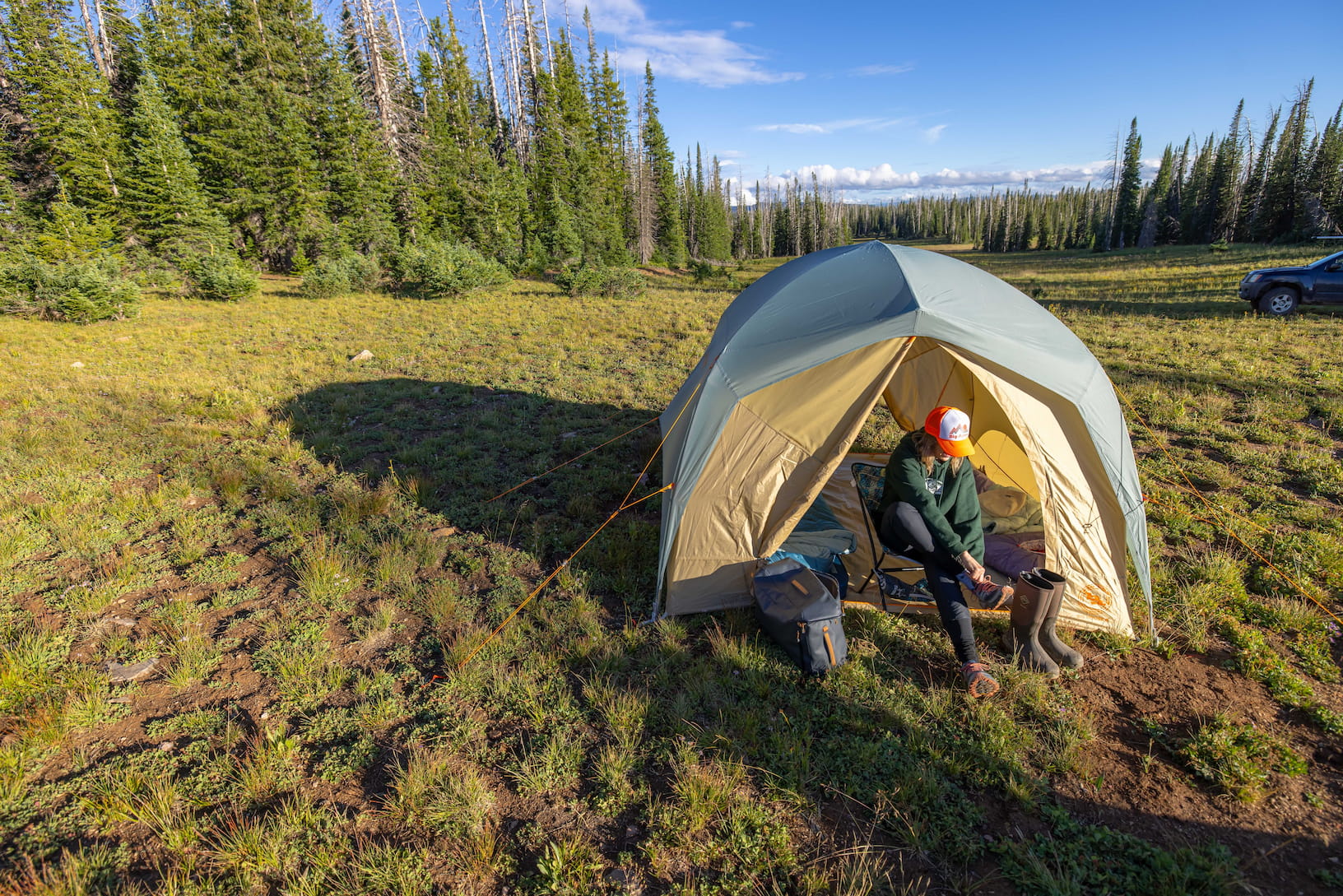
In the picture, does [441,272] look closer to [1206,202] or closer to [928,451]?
[928,451]

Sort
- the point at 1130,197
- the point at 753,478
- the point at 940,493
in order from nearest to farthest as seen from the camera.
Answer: the point at 940,493
the point at 753,478
the point at 1130,197

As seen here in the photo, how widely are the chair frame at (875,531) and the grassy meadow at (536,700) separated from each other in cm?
46

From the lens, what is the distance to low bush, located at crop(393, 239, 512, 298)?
20.0 m

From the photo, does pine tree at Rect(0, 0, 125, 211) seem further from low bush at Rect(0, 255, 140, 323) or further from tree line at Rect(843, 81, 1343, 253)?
tree line at Rect(843, 81, 1343, 253)

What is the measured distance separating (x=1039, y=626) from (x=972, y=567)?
2.02 feet

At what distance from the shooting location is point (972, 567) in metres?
3.92

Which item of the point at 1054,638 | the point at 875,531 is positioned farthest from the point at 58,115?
the point at 1054,638

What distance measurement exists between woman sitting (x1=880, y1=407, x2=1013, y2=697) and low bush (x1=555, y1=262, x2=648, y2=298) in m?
18.8

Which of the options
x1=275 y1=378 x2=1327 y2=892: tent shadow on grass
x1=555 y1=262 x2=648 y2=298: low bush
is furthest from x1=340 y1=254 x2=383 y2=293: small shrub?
x1=275 y1=378 x2=1327 y2=892: tent shadow on grass

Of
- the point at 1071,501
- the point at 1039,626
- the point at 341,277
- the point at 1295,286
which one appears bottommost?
the point at 1039,626

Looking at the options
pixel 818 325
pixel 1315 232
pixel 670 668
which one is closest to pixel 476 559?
pixel 670 668

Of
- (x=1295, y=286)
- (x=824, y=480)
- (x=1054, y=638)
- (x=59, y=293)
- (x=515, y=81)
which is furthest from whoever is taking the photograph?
(x=515, y=81)

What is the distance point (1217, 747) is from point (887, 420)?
569 cm

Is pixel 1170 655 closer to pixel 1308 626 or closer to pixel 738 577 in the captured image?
pixel 1308 626
